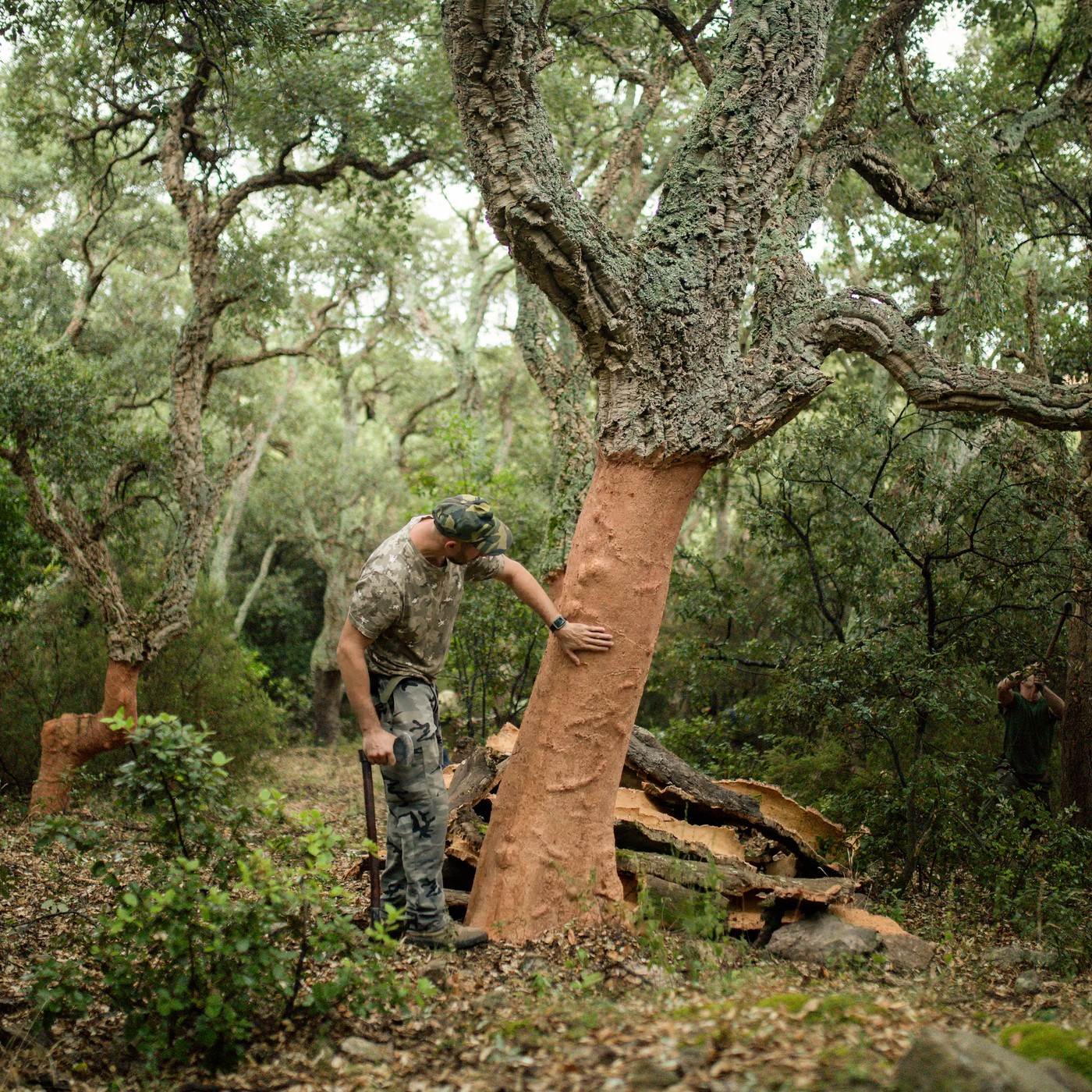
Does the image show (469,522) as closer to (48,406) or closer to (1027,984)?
(1027,984)

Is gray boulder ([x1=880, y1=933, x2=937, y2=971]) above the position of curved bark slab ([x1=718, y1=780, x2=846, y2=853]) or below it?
below

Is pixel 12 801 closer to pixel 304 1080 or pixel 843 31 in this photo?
pixel 304 1080

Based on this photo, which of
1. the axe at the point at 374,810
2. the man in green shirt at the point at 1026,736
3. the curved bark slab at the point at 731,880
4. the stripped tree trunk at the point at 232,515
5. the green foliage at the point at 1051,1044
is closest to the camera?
the green foliage at the point at 1051,1044

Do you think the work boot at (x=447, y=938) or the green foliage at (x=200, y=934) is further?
the work boot at (x=447, y=938)

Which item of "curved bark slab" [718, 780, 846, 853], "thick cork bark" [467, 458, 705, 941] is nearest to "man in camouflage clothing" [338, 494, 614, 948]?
"thick cork bark" [467, 458, 705, 941]

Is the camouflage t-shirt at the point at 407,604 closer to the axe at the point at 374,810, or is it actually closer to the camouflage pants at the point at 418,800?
the camouflage pants at the point at 418,800

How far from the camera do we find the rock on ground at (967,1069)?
244cm

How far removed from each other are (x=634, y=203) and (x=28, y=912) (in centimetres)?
1056

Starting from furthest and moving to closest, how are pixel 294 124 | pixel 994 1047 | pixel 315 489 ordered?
pixel 315 489 < pixel 294 124 < pixel 994 1047

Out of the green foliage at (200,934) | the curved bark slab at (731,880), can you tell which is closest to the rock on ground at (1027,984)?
the curved bark slab at (731,880)

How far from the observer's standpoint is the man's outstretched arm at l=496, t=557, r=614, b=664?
14.4ft

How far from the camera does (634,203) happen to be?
12781 mm

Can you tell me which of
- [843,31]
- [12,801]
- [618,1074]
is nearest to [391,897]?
[618,1074]

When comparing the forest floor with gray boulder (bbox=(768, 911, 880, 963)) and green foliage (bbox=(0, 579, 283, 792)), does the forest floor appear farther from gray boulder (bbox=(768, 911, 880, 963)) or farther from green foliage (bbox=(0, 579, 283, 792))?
green foliage (bbox=(0, 579, 283, 792))
